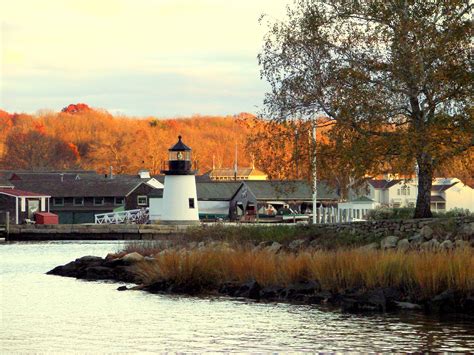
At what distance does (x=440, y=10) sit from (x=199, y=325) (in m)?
20.8

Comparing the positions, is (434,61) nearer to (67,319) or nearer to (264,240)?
(264,240)

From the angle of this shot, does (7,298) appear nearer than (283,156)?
Yes

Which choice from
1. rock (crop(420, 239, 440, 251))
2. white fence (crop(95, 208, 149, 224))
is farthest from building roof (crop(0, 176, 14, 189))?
rock (crop(420, 239, 440, 251))

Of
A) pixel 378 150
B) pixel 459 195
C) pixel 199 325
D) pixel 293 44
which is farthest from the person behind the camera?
pixel 459 195

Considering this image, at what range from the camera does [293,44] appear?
151 ft

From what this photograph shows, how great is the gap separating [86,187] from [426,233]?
3202 inches

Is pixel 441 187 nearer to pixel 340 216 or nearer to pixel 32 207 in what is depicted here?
pixel 32 207

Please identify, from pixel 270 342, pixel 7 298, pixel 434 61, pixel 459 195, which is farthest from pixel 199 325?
pixel 459 195

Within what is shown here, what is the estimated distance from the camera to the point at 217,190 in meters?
132

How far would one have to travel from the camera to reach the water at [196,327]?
24.7 metres

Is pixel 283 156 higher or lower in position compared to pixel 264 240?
higher

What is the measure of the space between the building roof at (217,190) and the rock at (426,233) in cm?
8866

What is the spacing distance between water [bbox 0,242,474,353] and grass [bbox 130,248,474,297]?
1.46 metres

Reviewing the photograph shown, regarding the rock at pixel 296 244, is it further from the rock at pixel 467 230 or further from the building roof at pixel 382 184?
the building roof at pixel 382 184
